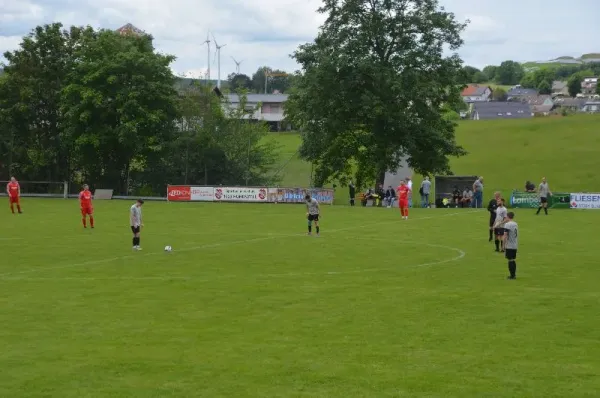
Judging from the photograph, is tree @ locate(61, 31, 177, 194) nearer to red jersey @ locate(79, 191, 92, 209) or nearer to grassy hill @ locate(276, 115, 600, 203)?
grassy hill @ locate(276, 115, 600, 203)

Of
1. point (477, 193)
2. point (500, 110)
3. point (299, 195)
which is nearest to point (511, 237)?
point (477, 193)

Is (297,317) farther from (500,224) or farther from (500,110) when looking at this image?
(500,110)

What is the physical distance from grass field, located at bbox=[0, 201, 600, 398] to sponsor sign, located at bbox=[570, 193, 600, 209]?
20.1 m

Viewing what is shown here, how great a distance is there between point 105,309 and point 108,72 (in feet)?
161

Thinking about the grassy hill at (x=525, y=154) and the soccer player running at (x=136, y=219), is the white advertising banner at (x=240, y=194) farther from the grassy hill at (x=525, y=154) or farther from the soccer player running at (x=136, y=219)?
the soccer player running at (x=136, y=219)

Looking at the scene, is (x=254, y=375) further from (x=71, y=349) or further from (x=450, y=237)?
(x=450, y=237)

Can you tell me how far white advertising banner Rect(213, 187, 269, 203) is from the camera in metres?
63.7

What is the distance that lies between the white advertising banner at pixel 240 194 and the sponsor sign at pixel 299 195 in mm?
1166

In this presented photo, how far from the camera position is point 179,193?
215 ft

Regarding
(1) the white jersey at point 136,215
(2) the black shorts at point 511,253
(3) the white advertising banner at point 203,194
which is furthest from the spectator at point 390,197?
(2) the black shorts at point 511,253

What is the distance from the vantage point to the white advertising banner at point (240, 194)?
6372 cm

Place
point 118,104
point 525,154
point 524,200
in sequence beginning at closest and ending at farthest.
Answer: point 524,200, point 118,104, point 525,154

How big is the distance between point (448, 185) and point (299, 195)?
10.6 metres

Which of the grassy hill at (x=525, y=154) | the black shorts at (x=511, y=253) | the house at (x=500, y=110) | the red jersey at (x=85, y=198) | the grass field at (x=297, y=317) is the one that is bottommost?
the grass field at (x=297, y=317)
